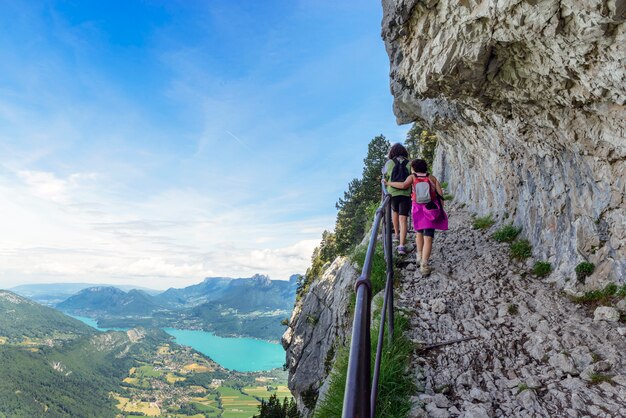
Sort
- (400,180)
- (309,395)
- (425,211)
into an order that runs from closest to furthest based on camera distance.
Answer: (425,211), (400,180), (309,395)

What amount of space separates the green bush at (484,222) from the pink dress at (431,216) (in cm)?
393

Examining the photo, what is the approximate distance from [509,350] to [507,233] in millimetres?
4927

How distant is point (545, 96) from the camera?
20.1ft

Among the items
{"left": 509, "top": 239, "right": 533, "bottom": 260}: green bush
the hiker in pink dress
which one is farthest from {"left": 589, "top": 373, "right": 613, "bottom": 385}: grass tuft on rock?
{"left": 509, "top": 239, "right": 533, "bottom": 260}: green bush

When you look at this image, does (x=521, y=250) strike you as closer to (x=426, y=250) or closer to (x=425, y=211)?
(x=426, y=250)

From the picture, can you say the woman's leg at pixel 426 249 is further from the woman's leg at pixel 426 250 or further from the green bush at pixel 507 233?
the green bush at pixel 507 233

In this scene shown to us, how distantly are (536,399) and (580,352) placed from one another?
4.14 feet

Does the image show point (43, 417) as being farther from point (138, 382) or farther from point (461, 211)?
point (461, 211)

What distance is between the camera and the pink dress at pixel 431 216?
23.0ft

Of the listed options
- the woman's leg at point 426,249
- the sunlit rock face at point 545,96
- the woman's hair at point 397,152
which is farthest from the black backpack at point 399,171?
the sunlit rock face at point 545,96

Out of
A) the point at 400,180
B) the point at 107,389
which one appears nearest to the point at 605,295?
the point at 400,180

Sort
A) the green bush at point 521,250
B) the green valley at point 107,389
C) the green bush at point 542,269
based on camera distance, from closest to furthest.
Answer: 1. the green bush at point 542,269
2. the green bush at point 521,250
3. the green valley at point 107,389

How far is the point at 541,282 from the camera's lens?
21.3 ft

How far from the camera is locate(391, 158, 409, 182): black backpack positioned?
8.22 m
